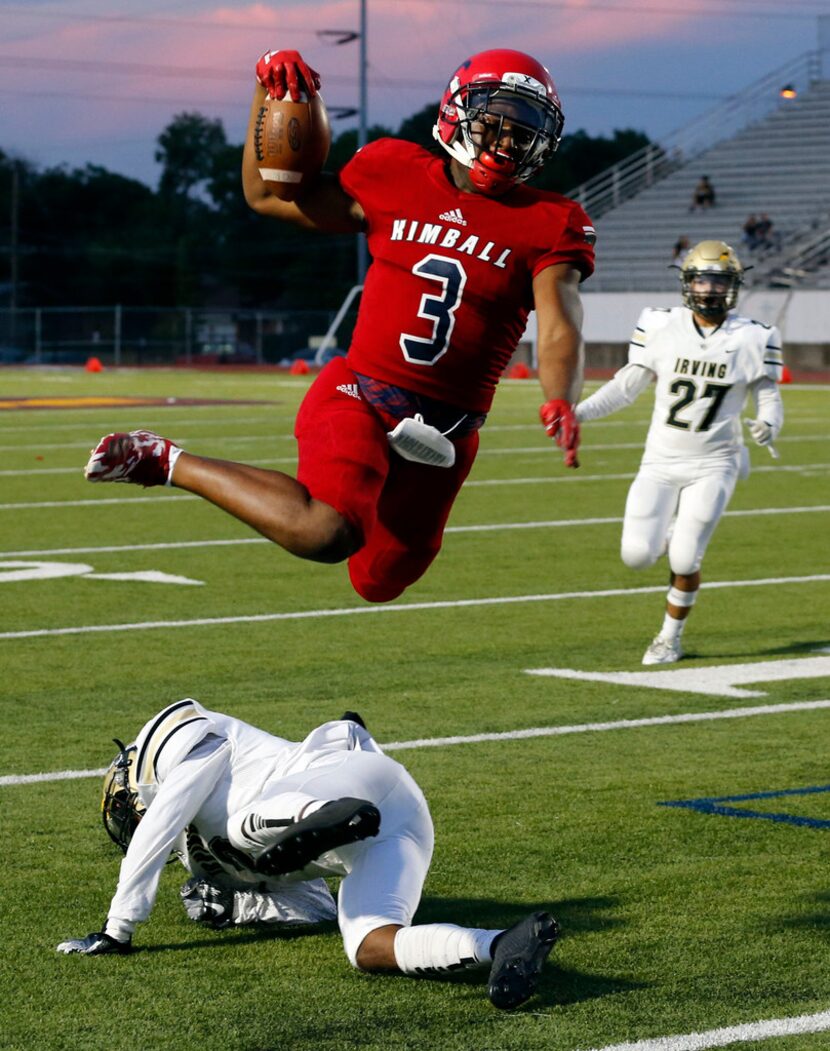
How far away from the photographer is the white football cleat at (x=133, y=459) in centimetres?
491

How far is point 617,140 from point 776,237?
147 ft

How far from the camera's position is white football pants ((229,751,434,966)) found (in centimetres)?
439

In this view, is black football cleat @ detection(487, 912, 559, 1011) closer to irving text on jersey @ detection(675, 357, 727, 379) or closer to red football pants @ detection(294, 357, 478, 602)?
red football pants @ detection(294, 357, 478, 602)

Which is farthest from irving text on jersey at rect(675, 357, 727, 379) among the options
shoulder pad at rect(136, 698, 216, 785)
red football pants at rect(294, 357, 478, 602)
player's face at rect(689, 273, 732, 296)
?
shoulder pad at rect(136, 698, 216, 785)

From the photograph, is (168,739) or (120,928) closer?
(120,928)

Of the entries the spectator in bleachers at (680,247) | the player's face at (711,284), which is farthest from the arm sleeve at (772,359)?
the spectator in bleachers at (680,247)

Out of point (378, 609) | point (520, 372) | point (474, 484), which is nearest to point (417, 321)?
point (378, 609)

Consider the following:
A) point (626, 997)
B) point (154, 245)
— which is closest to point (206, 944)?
point (626, 997)

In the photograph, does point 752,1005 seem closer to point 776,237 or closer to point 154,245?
point 776,237

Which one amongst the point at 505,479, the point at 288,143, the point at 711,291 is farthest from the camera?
the point at 505,479

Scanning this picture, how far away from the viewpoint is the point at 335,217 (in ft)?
18.0

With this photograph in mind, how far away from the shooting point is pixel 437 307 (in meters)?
5.27

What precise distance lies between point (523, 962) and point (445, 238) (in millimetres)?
2135

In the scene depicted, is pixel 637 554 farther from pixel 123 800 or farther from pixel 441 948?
pixel 441 948
